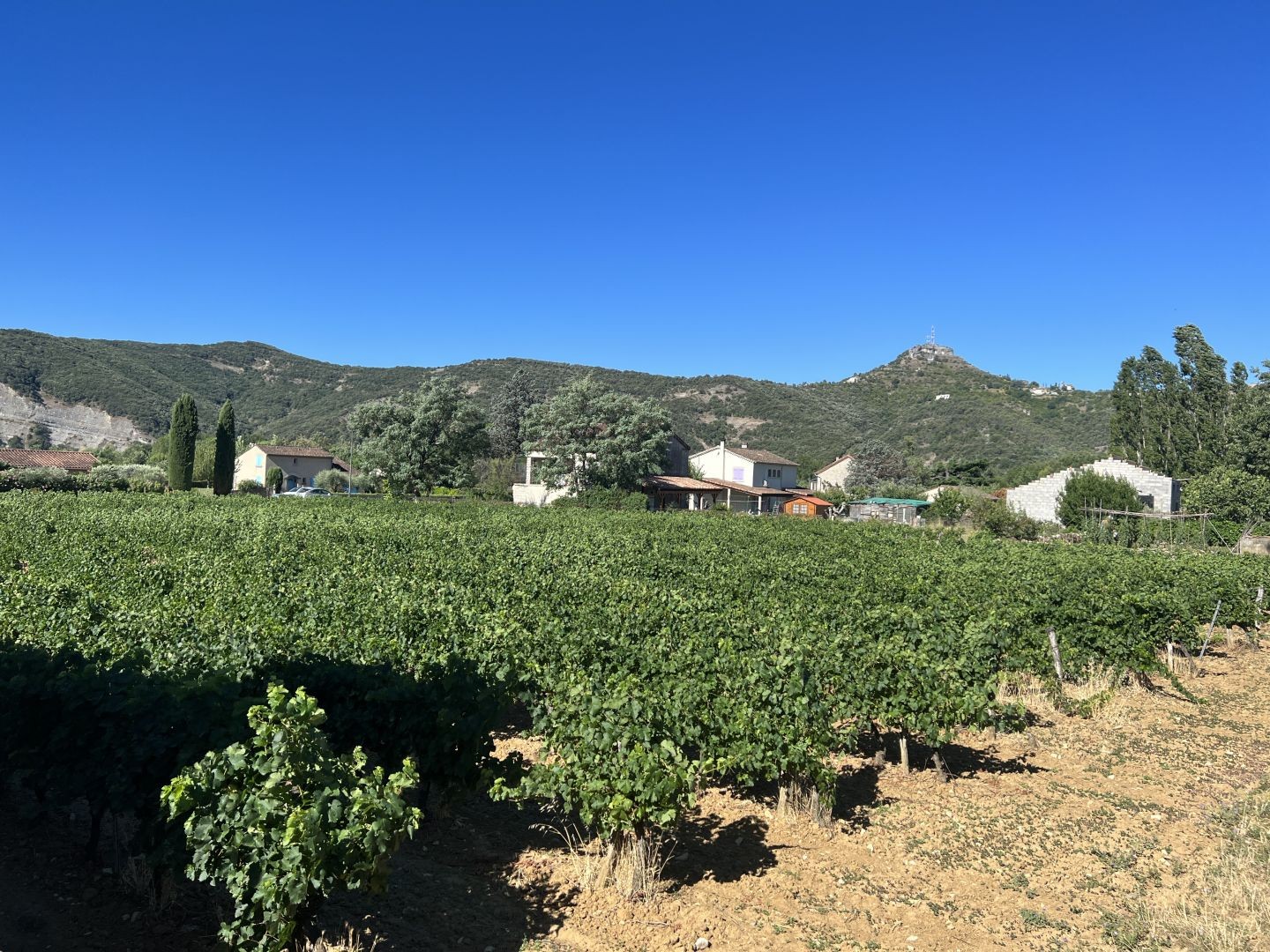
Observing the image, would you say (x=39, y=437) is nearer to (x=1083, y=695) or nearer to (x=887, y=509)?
(x=887, y=509)

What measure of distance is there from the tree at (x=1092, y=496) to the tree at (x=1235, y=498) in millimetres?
2981

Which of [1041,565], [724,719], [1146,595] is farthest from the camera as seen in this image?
[1041,565]

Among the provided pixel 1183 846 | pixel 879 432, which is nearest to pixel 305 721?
pixel 1183 846

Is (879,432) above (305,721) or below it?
above

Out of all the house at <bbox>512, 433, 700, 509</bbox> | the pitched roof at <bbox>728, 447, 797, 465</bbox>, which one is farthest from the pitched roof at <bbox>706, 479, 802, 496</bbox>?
the pitched roof at <bbox>728, 447, 797, 465</bbox>

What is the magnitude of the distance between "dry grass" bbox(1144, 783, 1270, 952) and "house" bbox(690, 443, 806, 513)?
52612 mm

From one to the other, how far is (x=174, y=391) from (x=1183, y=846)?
5244 inches

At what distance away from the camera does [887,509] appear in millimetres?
59656

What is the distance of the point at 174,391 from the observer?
11531 cm

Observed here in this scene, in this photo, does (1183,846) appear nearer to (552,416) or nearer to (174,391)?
(552,416)

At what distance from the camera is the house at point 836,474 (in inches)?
3095

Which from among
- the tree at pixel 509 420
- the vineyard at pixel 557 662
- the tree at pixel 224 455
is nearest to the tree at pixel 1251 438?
the vineyard at pixel 557 662

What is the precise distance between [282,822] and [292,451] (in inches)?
3026

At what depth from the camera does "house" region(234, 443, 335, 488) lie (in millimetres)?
72000
